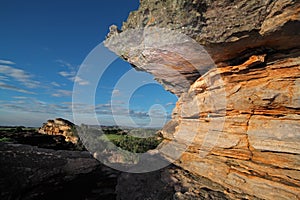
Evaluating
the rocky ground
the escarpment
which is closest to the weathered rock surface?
the rocky ground

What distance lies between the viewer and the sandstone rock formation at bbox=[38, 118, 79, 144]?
44.2 m

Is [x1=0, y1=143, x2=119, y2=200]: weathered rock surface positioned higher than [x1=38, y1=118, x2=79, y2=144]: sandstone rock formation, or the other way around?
[x1=38, y1=118, x2=79, y2=144]: sandstone rock formation

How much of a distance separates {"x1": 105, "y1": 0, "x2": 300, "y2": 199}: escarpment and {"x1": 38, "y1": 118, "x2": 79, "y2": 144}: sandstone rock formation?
35.7 metres

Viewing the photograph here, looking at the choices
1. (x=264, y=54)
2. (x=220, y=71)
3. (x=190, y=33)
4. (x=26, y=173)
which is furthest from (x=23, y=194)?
(x=264, y=54)

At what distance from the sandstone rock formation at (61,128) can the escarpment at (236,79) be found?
117 ft

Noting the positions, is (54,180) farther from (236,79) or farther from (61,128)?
(61,128)

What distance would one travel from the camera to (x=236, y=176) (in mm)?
11680

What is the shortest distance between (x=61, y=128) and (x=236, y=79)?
1923 inches

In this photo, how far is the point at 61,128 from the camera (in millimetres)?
49375

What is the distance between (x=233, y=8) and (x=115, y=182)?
1535 centimetres

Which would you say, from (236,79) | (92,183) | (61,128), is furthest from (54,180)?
(61,128)

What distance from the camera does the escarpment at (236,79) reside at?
9570 millimetres

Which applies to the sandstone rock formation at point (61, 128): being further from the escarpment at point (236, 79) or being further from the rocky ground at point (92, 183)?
the escarpment at point (236, 79)

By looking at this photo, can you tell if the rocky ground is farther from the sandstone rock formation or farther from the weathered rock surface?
A: the sandstone rock formation
